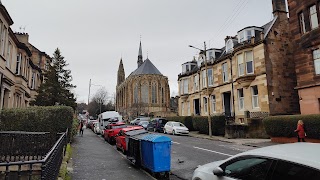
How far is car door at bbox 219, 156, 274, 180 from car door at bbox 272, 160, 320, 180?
156 millimetres

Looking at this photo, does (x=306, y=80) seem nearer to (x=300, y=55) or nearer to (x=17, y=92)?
(x=300, y=55)

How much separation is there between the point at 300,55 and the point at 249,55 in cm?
666

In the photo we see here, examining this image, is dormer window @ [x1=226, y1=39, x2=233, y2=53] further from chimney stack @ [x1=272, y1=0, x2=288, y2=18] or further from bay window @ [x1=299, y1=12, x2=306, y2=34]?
bay window @ [x1=299, y1=12, x2=306, y2=34]

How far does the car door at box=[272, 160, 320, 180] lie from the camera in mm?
3150

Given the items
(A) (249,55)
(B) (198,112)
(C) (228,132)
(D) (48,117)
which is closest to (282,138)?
(C) (228,132)

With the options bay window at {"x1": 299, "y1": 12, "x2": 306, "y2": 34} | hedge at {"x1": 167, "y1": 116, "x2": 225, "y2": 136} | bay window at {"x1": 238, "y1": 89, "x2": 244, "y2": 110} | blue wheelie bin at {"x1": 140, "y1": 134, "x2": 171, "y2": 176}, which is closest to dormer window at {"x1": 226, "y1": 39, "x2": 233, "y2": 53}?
bay window at {"x1": 238, "y1": 89, "x2": 244, "y2": 110}

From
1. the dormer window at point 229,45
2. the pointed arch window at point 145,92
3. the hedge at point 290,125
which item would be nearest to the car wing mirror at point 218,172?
the hedge at point 290,125

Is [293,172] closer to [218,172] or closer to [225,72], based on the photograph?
[218,172]

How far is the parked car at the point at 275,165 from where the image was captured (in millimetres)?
3268

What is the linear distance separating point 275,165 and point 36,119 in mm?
13141

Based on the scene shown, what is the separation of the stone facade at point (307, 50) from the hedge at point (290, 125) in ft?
7.92

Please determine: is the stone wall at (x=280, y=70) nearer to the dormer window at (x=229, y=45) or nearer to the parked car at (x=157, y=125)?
Result: the dormer window at (x=229, y=45)

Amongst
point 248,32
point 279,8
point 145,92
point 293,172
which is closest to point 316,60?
point 248,32

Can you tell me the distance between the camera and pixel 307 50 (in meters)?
19.0
